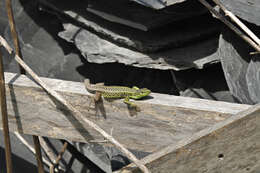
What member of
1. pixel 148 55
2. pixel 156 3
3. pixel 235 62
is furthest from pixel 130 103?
pixel 148 55

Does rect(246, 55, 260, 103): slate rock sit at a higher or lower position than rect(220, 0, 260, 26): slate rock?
lower

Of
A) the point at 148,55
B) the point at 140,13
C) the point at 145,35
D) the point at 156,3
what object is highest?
the point at 156,3

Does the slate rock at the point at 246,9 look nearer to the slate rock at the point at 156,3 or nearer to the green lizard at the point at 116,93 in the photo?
the slate rock at the point at 156,3

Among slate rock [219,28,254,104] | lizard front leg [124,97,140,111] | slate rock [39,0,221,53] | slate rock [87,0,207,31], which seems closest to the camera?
lizard front leg [124,97,140,111]

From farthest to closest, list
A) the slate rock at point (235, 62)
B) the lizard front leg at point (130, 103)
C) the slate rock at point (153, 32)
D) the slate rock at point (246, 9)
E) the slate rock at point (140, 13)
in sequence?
the slate rock at point (153, 32) < the slate rock at point (140, 13) < the slate rock at point (235, 62) < the slate rock at point (246, 9) < the lizard front leg at point (130, 103)

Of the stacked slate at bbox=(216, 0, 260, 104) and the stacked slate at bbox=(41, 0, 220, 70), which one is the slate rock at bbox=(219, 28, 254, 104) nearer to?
the stacked slate at bbox=(216, 0, 260, 104)

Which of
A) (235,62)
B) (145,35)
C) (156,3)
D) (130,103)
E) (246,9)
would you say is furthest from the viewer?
(145,35)

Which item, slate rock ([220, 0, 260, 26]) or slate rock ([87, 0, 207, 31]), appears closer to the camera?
slate rock ([220, 0, 260, 26])

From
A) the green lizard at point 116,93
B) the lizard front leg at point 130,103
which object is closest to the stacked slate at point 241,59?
the green lizard at point 116,93

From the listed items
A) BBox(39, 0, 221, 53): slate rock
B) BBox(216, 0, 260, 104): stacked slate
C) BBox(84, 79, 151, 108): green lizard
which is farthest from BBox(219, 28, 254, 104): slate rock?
BBox(84, 79, 151, 108): green lizard

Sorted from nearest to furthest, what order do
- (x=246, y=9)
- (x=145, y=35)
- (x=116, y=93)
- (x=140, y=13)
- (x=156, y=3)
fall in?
(x=116, y=93) → (x=246, y=9) → (x=156, y=3) → (x=140, y=13) → (x=145, y=35)

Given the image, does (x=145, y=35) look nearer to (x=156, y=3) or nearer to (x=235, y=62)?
(x=156, y=3)

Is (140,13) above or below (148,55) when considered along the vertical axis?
above
